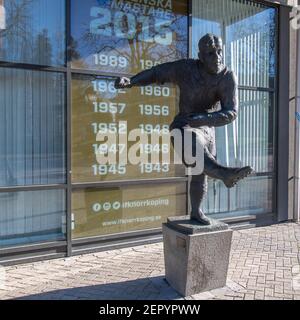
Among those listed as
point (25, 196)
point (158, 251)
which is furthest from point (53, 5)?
point (158, 251)

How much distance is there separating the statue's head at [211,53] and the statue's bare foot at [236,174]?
104 cm

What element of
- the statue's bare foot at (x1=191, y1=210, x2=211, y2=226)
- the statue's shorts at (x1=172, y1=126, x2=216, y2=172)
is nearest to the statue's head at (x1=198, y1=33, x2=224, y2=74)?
the statue's shorts at (x1=172, y1=126, x2=216, y2=172)

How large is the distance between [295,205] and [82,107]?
14.6ft

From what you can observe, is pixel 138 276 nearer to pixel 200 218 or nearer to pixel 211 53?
pixel 200 218

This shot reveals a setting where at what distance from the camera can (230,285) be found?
13.7ft

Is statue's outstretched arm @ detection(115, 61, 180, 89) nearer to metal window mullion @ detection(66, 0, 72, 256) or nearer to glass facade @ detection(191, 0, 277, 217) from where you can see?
metal window mullion @ detection(66, 0, 72, 256)

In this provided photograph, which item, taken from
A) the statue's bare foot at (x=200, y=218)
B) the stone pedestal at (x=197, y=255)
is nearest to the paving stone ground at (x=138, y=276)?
the stone pedestal at (x=197, y=255)

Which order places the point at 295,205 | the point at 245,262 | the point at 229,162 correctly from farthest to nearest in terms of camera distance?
the point at 295,205 < the point at 229,162 < the point at 245,262

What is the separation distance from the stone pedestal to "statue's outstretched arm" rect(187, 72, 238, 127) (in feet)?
3.33

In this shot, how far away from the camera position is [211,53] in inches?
148

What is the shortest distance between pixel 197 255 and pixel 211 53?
6.27 ft

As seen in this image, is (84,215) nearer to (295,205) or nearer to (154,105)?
(154,105)

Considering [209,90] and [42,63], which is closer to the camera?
[209,90]

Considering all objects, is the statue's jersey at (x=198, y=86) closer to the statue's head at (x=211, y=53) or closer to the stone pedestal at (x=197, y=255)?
the statue's head at (x=211, y=53)
